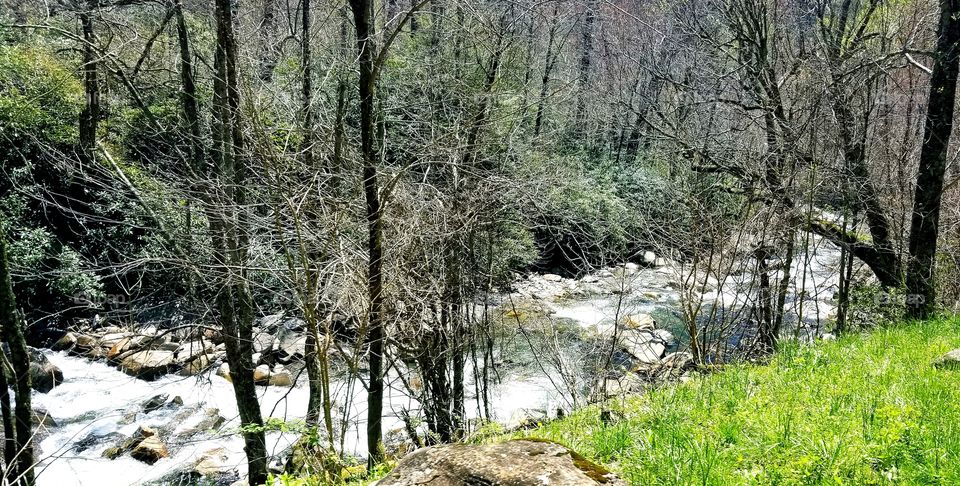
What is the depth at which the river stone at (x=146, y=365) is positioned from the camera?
38.8 feet

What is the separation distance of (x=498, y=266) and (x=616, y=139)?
17.4m

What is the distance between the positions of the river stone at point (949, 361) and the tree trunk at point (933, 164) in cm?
425

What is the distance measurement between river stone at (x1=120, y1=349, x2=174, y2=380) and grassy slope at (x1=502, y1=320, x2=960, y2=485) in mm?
9897

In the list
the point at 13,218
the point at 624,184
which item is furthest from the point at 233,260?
the point at 624,184

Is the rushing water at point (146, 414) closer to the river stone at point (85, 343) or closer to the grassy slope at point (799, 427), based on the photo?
the river stone at point (85, 343)

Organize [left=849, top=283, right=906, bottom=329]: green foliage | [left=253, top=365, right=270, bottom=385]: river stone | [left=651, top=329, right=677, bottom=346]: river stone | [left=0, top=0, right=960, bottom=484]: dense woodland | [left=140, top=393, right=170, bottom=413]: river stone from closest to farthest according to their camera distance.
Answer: [left=0, top=0, right=960, bottom=484]: dense woodland
[left=849, top=283, right=906, bottom=329]: green foliage
[left=140, top=393, right=170, bottom=413]: river stone
[left=253, top=365, right=270, bottom=385]: river stone
[left=651, top=329, right=677, bottom=346]: river stone

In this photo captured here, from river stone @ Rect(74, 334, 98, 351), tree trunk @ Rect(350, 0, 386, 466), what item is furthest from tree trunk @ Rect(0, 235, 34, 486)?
river stone @ Rect(74, 334, 98, 351)

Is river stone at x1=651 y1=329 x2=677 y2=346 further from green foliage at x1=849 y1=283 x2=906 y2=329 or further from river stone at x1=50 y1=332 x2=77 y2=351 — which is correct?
river stone at x1=50 y1=332 x2=77 y2=351

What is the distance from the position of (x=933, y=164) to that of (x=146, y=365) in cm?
1413

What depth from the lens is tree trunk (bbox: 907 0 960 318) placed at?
8281 millimetres

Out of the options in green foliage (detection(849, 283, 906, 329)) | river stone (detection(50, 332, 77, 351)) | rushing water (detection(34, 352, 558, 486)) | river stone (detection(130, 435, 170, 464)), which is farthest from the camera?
river stone (detection(50, 332, 77, 351))

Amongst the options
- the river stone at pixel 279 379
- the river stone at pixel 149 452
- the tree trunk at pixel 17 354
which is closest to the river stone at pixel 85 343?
the river stone at pixel 279 379

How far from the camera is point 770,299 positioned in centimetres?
903

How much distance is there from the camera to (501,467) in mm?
2547
